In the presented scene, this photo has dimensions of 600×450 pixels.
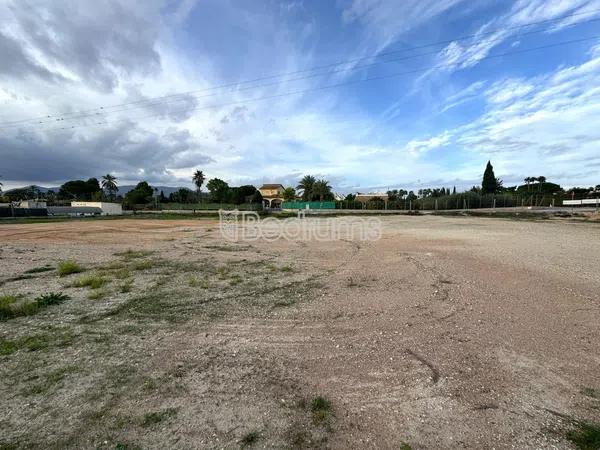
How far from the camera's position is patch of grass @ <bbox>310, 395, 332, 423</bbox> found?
8.69ft

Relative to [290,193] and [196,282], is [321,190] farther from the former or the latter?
[196,282]

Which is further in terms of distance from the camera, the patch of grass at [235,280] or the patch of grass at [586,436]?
the patch of grass at [235,280]

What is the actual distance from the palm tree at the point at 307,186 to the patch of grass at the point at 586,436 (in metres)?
79.0

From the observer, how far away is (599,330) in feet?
14.5

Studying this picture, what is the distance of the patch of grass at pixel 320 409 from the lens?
8.69 feet

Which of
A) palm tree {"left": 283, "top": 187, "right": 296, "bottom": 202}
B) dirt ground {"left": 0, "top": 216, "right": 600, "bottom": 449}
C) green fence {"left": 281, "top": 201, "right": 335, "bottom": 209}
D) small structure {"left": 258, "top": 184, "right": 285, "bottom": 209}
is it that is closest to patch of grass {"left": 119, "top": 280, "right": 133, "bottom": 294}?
dirt ground {"left": 0, "top": 216, "right": 600, "bottom": 449}

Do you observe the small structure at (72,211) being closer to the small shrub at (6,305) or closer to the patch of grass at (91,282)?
the patch of grass at (91,282)

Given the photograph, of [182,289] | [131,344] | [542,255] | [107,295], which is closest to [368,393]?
[131,344]

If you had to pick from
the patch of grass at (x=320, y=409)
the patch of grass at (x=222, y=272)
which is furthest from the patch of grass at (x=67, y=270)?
the patch of grass at (x=320, y=409)

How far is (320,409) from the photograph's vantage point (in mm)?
2762

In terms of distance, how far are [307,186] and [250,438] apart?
80970mm

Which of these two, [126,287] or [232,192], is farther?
[232,192]

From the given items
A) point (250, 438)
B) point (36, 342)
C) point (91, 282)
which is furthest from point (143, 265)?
point (250, 438)

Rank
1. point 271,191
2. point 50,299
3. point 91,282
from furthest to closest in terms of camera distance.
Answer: point 271,191
point 91,282
point 50,299
